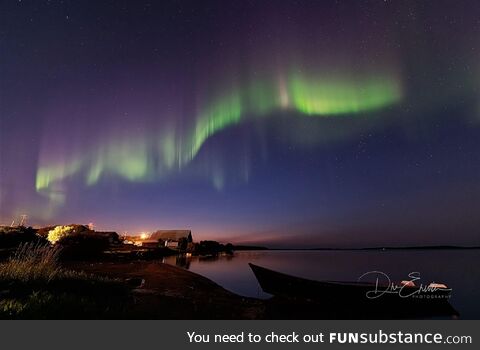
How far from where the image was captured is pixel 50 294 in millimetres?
9578

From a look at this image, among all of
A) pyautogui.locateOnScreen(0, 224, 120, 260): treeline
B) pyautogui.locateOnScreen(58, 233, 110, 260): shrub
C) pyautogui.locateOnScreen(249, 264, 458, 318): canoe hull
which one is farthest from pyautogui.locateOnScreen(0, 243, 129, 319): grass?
pyautogui.locateOnScreen(58, 233, 110, 260): shrub

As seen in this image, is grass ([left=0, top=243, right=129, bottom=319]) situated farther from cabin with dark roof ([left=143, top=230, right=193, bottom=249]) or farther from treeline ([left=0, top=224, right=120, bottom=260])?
cabin with dark roof ([left=143, top=230, right=193, bottom=249])

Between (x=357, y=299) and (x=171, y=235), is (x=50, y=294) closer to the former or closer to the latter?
(x=357, y=299)

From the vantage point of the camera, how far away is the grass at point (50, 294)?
8023 millimetres

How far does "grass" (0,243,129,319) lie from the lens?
8.02m

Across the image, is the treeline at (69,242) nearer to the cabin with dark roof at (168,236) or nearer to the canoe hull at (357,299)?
the canoe hull at (357,299)

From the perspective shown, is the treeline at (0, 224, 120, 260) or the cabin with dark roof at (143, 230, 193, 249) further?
the cabin with dark roof at (143, 230, 193, 249)

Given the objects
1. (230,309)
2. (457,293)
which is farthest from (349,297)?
(457,293)

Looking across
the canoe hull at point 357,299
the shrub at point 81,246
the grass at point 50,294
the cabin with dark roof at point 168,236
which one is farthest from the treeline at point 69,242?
the cabin with dark roof at point 168,236

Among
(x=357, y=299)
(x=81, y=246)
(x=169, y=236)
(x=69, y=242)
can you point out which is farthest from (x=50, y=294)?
(x=169, y=236)

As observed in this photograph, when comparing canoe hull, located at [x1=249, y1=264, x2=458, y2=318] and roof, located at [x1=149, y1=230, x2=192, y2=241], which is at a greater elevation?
roof, located at [x1=149, y1=230, x2=192, y2=241]
